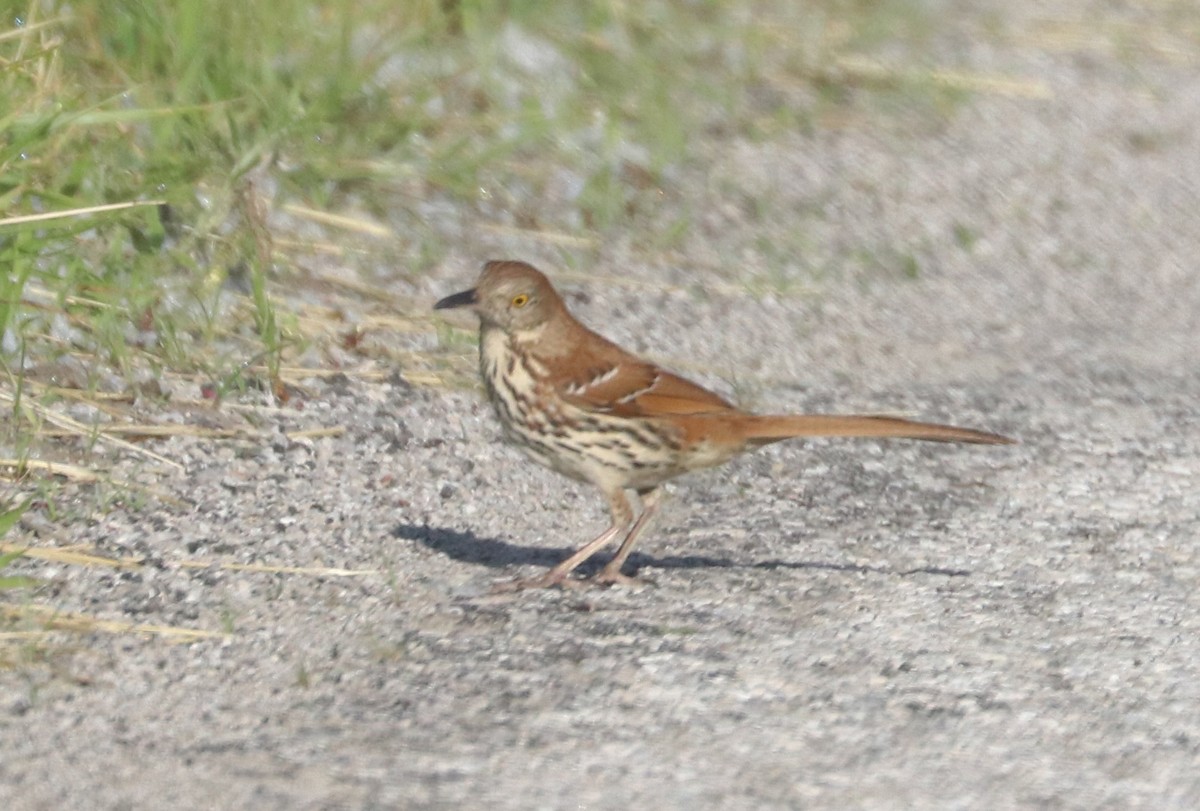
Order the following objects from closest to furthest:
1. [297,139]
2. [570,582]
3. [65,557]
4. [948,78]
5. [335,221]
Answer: [65,557]
[570,582]
[335,221]
[297,139]
[948,78]

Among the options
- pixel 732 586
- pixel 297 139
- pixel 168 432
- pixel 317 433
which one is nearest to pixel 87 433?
pixel 168 432

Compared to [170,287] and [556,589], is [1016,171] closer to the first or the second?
[170,287]

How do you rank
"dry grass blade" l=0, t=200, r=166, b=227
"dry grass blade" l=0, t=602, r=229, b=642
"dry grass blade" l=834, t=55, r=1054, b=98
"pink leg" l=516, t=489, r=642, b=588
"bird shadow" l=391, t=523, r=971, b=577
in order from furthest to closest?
"dry grass blade" l=834, t=55, r=1054, b=98 → "dry grass blade" l=0, t=200, r=166, b=227 → "bird shadow" l=391, t=523, r=971, b=577 → "pink leg" l=516, t=489, r=642, b=588 → "dry grass blade" l=0, t=602, r=229, b=642

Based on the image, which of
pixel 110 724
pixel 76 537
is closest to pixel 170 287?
pixel 76 537

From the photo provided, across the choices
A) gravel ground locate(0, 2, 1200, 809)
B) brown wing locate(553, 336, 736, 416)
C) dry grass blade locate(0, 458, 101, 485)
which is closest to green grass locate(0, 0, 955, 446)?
dry grass blade locate(0, 458, 101, 485)

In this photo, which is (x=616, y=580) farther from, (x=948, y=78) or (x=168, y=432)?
(x=948, y=78)

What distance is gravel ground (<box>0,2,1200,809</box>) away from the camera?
3.03 metres

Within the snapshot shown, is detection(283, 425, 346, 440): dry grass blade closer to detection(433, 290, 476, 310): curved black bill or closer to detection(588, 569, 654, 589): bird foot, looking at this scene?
detection(433, 290, 476, 310): curved black bill

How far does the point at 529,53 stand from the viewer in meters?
7.46

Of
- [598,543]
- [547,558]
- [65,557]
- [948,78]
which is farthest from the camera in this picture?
[948,78]

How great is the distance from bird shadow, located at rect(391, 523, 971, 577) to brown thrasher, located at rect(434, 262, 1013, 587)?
4.3 inches

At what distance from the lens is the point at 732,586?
390cm

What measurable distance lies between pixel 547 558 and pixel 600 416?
1.33 ft

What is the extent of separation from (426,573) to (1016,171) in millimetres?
4232
